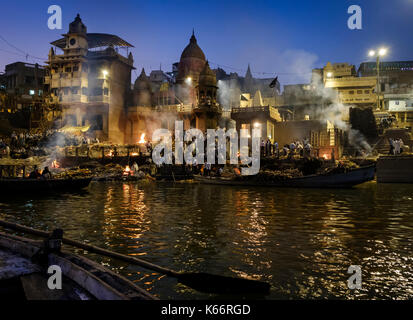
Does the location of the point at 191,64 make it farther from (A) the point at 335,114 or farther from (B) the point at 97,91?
(A) the point at 335,114

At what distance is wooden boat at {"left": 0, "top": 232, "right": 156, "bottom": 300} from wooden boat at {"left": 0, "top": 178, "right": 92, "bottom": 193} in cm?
1625

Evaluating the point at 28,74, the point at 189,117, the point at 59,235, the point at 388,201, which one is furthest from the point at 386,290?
the point at 28,74

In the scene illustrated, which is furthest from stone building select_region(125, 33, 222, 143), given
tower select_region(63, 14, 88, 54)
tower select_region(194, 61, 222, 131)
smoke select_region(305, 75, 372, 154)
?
smoke select_region(305, 75, 372, 154)

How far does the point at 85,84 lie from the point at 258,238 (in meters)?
45.5

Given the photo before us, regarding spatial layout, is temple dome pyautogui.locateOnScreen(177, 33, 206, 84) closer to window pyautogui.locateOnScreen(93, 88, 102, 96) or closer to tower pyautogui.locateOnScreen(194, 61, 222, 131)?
tower pyautogui.locateOnScreen(194, 61, 222, 131)

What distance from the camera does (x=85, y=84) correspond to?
47688 millimetres

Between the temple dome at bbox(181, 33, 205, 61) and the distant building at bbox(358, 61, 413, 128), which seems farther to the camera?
the temple dome at bbox(181, 33, 205, 61)

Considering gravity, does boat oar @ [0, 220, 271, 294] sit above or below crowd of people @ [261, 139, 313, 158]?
below

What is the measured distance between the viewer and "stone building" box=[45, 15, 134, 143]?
4738 centimetres

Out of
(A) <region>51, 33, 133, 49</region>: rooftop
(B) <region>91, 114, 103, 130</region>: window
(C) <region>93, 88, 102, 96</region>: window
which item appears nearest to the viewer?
(C) <region>93, 88, 102, 96</region>: window

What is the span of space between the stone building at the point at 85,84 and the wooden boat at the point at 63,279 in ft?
146

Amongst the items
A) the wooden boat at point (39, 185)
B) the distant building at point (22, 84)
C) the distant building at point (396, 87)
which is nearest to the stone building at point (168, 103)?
the distant building at point (22, 84)
